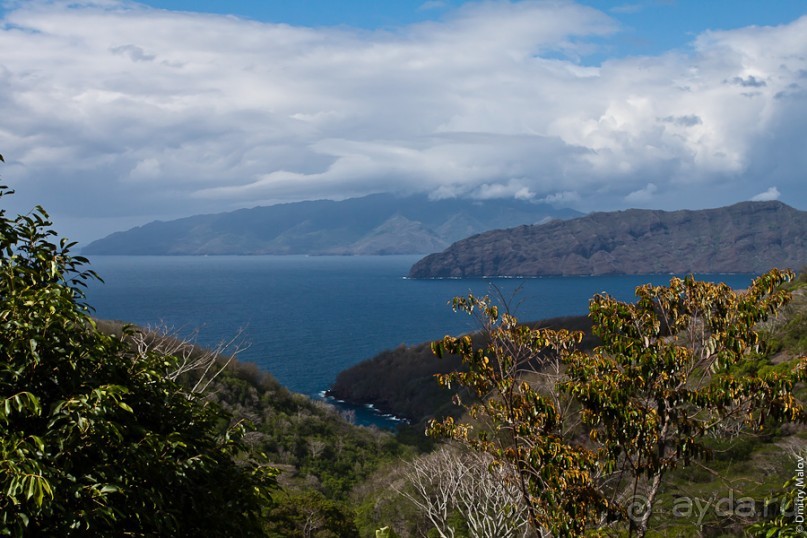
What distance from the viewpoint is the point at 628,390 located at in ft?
28.3

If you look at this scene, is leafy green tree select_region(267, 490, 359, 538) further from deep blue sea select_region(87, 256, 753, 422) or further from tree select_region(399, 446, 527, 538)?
→ deep blue sea select_region(87, 256, 753, 422)

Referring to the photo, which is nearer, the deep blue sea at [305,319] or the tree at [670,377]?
the tree at [670,377]

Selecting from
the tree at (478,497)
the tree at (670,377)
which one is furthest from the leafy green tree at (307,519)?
the tree at (670,377)

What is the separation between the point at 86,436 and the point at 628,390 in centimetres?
665

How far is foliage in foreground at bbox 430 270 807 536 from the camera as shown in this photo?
8.38m

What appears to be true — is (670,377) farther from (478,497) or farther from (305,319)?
(305,319)

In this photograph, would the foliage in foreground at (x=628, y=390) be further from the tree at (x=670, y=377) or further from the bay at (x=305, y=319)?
the bay at (x=305, y=319)

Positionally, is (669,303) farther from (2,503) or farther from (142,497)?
(2,503)

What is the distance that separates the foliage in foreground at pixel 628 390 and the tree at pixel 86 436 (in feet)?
11.8

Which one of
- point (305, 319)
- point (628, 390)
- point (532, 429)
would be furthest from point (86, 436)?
point (305, 319)

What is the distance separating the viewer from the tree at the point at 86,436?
5.82 meters

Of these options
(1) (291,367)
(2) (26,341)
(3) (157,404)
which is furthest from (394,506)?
(1) (291,367)

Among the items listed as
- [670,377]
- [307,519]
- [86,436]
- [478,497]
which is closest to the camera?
[86,436]

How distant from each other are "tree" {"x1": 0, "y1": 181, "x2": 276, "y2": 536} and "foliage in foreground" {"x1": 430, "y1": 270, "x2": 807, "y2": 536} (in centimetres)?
360
